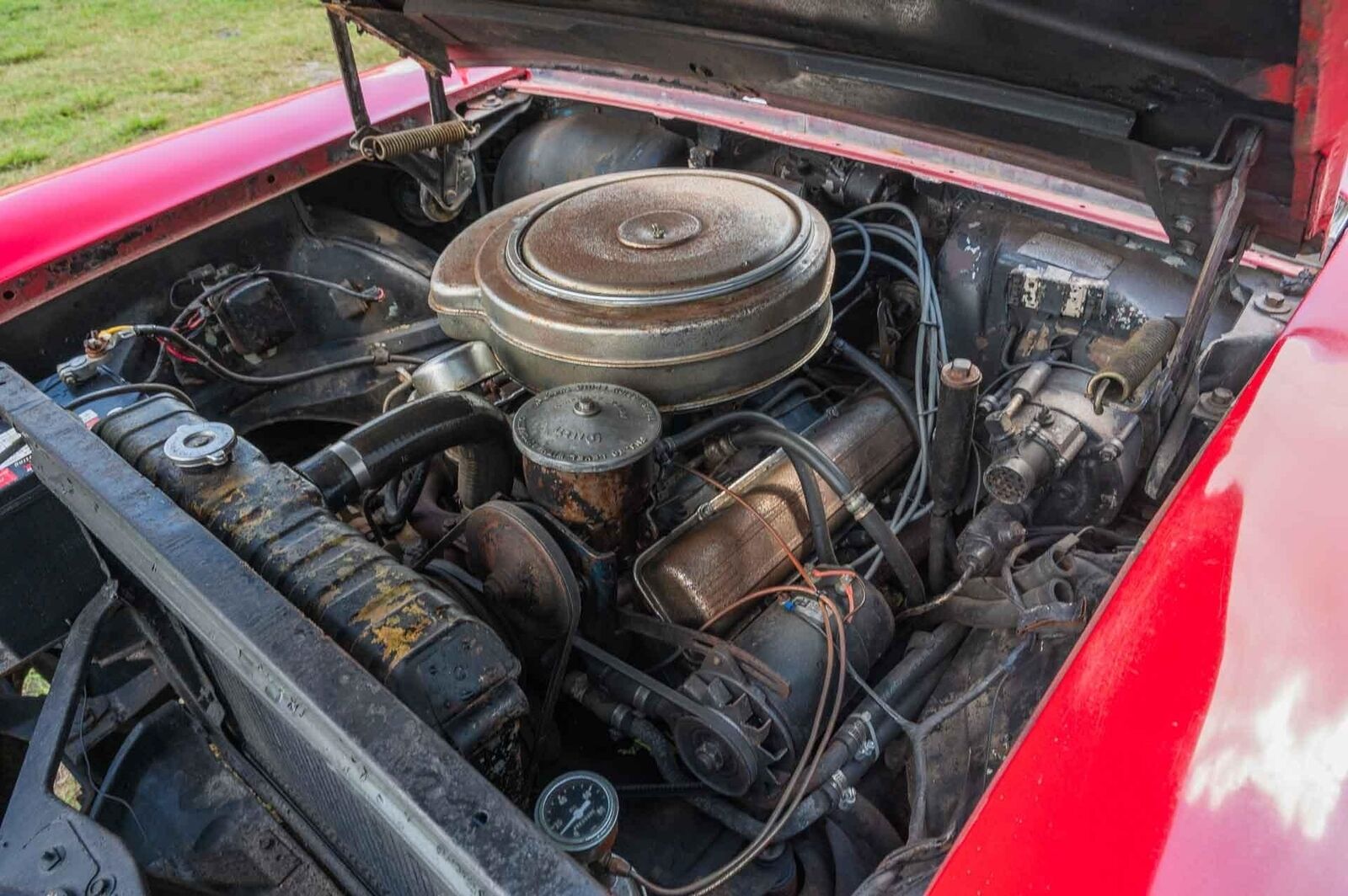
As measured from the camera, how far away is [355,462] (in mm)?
1358

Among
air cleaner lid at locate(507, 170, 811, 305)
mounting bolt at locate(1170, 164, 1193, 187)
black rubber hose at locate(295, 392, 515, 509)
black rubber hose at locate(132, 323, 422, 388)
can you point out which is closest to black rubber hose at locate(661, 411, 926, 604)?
air cleaner lid at locate(507, 170, 811, 305)

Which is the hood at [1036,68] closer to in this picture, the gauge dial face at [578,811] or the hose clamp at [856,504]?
the hose clamp at [856,504]

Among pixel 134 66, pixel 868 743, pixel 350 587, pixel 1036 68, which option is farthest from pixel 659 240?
pixel 134 66

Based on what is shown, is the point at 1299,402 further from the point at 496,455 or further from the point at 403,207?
the point at 403,207

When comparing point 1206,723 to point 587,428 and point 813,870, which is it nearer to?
point 813,870

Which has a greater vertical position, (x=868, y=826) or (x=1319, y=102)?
(x=1319, y=102)

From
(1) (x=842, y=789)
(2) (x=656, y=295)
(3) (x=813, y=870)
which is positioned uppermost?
(2) (x=656, y=295)

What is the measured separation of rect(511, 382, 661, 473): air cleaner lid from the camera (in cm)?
124

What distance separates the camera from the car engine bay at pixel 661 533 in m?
→ 1.16

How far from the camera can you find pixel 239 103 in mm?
6086

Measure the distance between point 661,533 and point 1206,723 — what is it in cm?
82

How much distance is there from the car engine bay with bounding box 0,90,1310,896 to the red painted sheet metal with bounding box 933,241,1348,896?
0.22 metres

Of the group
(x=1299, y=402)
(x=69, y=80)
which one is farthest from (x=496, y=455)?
(x=69, y=80)

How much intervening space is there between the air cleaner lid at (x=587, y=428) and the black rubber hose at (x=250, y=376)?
76 cm
